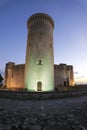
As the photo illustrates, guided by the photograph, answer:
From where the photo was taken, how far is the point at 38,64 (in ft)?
70.1

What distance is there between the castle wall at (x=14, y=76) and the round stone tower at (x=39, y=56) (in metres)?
4.22

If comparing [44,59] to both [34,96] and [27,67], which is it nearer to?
[27,67]

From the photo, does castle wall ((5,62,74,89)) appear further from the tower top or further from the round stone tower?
the tower top

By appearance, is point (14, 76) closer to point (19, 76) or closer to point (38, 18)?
point (19, 76)

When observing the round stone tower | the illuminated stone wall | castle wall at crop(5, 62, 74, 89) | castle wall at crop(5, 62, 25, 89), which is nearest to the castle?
the round stone tower

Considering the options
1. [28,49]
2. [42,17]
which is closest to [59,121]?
[28,49]

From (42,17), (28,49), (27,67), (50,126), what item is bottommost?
(50,126)

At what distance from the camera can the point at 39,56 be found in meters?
21.5

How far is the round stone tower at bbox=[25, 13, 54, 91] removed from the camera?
21.1 metres

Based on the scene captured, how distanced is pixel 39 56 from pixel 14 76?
8.43m

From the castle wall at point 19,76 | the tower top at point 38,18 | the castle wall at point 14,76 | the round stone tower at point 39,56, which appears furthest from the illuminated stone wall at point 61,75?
the tower top at point 38,18

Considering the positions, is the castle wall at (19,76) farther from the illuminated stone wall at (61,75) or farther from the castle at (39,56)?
the castle at (39,56)

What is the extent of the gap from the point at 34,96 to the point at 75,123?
6754 millimetres

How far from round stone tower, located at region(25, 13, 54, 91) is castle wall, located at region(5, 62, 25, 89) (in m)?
4.22
